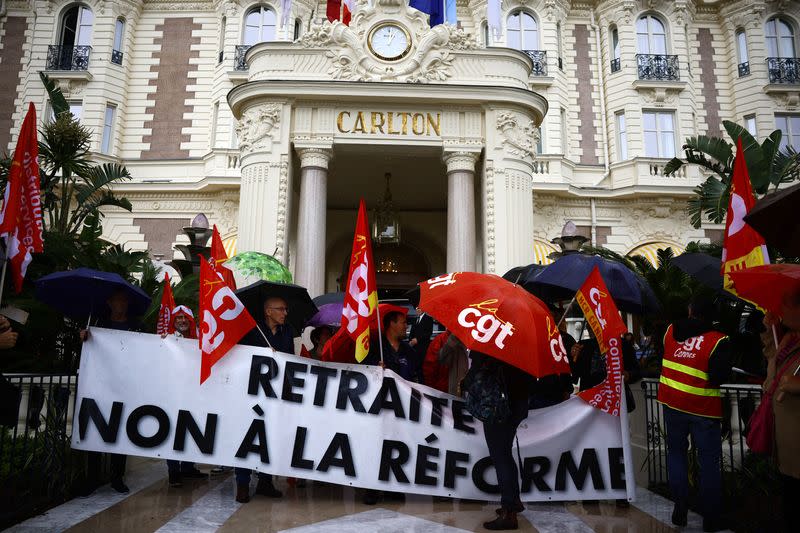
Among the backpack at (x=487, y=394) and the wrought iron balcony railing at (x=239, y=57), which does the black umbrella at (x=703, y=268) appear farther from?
the wrought iron balcony railing at (x=239, y=57)

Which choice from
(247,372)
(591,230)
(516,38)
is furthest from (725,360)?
(516,38)

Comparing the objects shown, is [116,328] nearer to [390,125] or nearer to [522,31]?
[390,125]

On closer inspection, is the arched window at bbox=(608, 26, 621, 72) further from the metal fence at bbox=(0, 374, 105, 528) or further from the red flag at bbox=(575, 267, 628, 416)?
the metal fence at bbox=(0, 374, 105, 528)

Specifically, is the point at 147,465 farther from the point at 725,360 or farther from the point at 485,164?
the point at 485,164

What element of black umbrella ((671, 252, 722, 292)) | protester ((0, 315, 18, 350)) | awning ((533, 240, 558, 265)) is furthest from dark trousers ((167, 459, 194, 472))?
awning ((533, 240, 558, 265))

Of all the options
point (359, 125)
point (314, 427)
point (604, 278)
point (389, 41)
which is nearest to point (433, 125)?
point (359, 125)

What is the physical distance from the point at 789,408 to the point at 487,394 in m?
2.05

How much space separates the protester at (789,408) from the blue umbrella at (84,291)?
5.66 metres

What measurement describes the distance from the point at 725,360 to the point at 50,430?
20.1 feet

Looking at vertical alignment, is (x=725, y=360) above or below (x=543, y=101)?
below

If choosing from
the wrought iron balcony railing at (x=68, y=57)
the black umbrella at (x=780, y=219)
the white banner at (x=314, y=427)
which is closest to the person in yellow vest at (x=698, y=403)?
the white banner at (x=314, y=427)

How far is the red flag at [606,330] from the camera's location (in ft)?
17.7

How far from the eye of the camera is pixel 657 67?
22.3 meters

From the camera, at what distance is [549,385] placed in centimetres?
604
